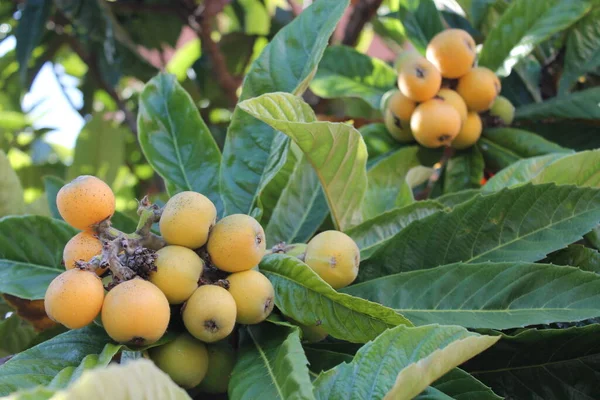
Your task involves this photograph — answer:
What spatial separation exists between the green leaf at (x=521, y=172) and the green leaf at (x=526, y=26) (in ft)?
1.66

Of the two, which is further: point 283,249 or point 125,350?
point 283,249

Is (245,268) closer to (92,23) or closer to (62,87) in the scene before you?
(92,23)

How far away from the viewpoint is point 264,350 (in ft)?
3.45

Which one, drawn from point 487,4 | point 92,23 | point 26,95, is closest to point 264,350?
point 487,4

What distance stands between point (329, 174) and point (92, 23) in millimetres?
1704

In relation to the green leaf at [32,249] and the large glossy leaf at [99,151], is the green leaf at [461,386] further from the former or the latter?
the large glossy leaf at [99,151]

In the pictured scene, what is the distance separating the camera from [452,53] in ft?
5.56

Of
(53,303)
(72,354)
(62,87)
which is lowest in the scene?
(62,87)

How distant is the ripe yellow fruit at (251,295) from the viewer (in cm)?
102

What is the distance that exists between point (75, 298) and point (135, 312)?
0.26 ft

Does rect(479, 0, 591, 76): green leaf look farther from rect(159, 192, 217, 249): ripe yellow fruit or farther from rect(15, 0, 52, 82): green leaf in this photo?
rect(15, 0, 52, 82): green leaf

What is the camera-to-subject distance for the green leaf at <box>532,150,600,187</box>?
1373 millimetres

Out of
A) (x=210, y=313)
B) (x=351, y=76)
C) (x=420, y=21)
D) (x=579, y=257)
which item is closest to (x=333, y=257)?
(x=210, y=313)

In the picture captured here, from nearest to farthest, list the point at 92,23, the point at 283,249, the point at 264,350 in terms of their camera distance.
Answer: the point at 264,350 < the point at 283,249 < the point at 92,23
